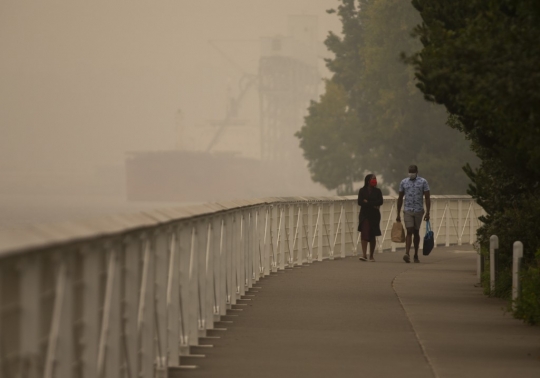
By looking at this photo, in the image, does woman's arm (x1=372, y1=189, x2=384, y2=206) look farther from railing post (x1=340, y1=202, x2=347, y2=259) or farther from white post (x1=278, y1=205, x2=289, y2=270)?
railing post (x1=340, y1=202, x2=347, y2=259)

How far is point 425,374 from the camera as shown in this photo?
383 inches

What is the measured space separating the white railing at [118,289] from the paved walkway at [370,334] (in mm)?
431

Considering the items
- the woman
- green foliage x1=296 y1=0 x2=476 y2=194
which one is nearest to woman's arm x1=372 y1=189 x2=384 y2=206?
the woman

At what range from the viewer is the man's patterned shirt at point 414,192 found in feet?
78.1

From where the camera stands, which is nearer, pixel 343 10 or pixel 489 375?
pixel 489 375

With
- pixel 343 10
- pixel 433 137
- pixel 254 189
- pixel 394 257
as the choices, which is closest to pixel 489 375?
pixel 394 257

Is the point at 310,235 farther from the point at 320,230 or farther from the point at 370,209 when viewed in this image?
the point at 370,209

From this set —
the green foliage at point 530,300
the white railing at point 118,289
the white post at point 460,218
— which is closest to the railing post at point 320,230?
the white post at point 460,218

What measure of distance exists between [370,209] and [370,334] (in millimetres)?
12968

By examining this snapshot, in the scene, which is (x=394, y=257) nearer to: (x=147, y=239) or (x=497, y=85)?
(x=497, y=85)

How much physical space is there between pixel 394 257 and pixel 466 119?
14382 mm

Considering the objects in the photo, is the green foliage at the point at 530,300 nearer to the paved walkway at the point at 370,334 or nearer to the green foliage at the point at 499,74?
the green foliage at the point at 499,74

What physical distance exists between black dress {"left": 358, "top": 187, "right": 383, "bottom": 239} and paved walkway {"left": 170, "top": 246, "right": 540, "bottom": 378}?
5.04 metres

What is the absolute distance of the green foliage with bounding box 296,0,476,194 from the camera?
2630 inches
